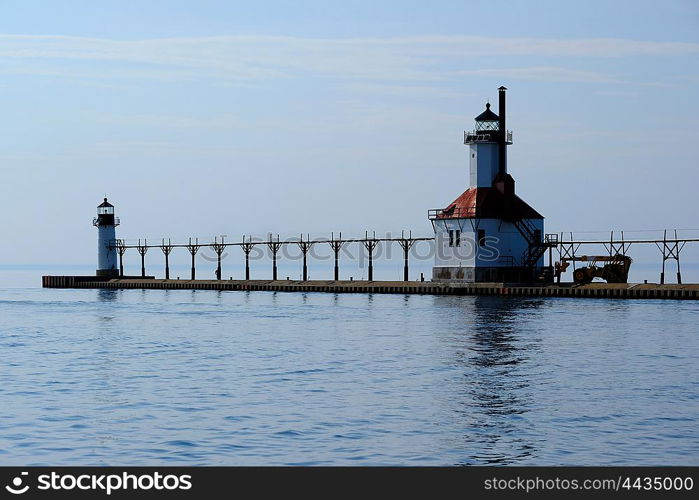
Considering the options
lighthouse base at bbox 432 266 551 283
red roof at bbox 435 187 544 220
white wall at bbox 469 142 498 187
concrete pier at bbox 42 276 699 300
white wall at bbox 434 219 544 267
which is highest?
white wall at bbox 469 142 498 187

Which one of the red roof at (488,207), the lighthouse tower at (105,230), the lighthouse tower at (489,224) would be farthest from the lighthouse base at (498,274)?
the lighthouse tower at (105,230)

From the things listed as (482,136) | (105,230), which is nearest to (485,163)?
(482,136)

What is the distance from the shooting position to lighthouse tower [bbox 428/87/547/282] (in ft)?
274

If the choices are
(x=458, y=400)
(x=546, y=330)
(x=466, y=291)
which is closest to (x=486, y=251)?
(x=466, y=291)

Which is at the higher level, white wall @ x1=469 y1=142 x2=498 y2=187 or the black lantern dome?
the black lantern dome

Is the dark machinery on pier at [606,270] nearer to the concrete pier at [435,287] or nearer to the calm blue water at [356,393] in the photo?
the concrete pier at [435,287]

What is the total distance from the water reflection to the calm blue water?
0.08 meters

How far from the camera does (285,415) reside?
2542 cm

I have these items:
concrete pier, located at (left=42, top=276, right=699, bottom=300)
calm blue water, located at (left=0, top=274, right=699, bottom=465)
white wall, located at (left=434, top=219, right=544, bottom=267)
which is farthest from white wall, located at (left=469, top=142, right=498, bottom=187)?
calm blue water, located at (left=0, top=274, right=699, bottom=465)

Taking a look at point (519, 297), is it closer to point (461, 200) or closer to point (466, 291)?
point (466, 291)

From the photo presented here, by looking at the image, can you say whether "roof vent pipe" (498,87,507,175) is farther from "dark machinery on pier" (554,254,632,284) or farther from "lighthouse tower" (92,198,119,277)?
"lighthouse tower" (92,198,119,277)

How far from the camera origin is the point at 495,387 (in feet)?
98.9

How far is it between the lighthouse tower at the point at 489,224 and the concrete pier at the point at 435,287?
62.7 inches

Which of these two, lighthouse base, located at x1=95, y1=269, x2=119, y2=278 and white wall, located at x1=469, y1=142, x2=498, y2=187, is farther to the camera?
lighthouse base, located at x1=95, y1=269, x2=119, y2=278
